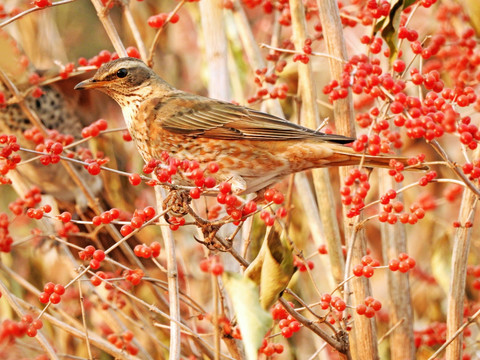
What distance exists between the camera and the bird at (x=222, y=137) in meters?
2.89

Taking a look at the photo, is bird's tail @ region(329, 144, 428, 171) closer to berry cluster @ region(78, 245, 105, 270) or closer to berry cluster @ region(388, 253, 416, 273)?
berry cluster @ region(388, 253, 416, 273)

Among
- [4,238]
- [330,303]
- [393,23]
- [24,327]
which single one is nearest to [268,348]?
[330,303]

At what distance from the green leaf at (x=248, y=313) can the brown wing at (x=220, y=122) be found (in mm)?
1324

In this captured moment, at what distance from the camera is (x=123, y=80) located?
306 centimetres

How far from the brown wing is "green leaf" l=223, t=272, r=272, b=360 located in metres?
1.32

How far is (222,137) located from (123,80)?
508 mm

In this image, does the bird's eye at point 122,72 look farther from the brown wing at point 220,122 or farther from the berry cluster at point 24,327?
the berry cluster at point 24,327

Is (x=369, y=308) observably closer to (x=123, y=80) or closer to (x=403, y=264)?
(x=403, y=264)

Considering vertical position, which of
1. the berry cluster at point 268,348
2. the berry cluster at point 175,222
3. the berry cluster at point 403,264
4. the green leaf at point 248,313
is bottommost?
the berry cluster at point 268,348

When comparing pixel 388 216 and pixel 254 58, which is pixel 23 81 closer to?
pixel 254 58

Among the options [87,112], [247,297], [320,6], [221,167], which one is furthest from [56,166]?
[247,297]

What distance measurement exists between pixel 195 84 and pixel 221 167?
2.31 meters

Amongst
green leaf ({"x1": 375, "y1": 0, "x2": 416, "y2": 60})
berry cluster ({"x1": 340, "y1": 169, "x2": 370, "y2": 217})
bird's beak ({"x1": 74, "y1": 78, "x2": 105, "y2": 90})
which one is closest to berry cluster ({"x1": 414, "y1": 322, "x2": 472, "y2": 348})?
berry cluster ({"x1": 340, "y1": 169, "x2": 370, "y2": 217})

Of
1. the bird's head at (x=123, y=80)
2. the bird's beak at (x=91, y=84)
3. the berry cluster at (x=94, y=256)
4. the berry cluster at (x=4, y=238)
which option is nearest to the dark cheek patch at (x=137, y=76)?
the bird's head at (x=123, y=80)
